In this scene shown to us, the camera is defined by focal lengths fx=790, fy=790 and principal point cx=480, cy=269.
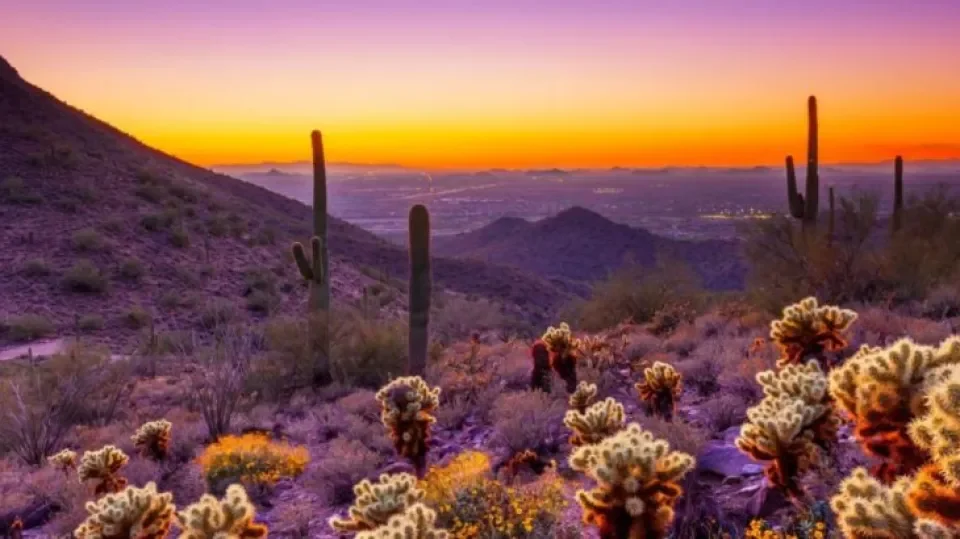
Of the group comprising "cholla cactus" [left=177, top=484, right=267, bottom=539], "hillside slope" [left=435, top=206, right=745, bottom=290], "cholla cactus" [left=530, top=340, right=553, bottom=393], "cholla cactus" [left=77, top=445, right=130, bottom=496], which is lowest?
"hillside slope" [left=435, top=206, right=745, bottom=290]

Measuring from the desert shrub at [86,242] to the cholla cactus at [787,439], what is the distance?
3380cm

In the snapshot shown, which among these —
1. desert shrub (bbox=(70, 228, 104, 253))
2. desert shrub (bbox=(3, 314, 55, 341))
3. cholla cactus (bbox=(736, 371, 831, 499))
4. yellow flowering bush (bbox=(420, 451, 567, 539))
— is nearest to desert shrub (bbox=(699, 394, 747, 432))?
yellow flowering bush (bbox=(420, 451, 567, 539))

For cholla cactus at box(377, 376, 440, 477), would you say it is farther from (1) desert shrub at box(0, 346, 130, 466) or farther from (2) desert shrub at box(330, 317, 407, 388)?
(2) desert shrub at box(330, 317, 407, 388)

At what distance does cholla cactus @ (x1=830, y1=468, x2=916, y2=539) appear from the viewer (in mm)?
3406

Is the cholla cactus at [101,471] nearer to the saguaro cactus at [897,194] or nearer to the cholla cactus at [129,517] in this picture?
the cholla cactus at [129,517]

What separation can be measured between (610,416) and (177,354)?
62.1 feet

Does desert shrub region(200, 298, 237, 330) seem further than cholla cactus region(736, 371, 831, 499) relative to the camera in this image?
Yes

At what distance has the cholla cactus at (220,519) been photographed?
521 cm

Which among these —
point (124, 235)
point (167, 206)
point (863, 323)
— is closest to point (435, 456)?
point (863, 323)

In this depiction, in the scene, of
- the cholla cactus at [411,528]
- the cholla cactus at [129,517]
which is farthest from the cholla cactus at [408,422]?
the cholla cactus at [411,528]

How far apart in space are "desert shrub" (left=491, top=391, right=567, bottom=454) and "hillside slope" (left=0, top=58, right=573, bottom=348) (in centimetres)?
1754

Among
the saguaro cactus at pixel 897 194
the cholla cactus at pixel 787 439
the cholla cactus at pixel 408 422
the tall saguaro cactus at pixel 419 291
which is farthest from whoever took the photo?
the saguaro cactus at pixel 897 194

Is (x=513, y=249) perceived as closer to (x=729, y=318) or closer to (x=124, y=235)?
(x=124, y=235)

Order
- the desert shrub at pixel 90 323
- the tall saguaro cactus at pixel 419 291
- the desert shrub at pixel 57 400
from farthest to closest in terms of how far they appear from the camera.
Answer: the desert shrub at pixel 90 323
the tall saguaro cactus at pixel 419 291
the desert shrub at pixel 57 400
